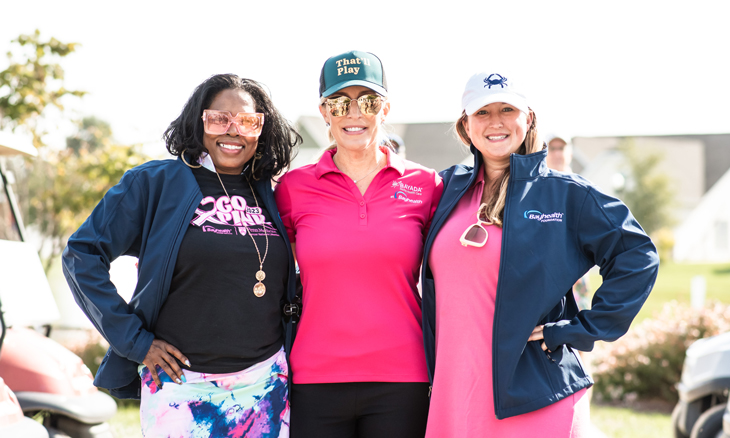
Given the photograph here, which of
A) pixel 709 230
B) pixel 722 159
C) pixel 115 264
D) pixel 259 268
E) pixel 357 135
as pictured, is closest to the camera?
pixel 259 268

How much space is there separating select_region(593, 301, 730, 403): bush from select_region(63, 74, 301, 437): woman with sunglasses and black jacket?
7.49 meters

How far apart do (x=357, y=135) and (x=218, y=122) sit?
70cm

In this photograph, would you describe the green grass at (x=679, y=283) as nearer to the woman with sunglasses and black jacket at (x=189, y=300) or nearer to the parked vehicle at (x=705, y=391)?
the parked vehicle at (x=705, y=391)

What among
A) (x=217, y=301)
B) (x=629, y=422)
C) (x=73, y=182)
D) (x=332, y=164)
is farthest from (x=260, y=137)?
(x=73, y=182)

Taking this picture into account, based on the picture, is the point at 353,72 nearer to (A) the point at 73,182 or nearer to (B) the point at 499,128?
(B) the point at 499,128

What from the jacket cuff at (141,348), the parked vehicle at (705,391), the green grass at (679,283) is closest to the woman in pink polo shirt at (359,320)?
the jacket cuff at (141,348)

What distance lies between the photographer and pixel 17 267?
4.08 m

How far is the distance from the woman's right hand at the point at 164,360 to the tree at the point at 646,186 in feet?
110

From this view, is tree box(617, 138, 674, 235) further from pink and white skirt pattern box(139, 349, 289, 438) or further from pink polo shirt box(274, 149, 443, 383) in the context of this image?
pink and white skirt pattern box(139, 349, 289, 438)

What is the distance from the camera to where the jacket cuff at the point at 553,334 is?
263 centimetres

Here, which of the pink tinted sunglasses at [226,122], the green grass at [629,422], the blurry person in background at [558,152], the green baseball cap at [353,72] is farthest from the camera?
the green grass at [629,422]

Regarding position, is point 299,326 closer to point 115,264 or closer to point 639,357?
point 115,264

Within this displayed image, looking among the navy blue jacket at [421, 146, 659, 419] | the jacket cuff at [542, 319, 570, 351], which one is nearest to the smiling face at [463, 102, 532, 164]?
the navy blue jacket at [421, 146, 659, 419]

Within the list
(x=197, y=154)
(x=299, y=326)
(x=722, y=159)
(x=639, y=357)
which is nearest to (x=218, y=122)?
(x=197, y=154)
